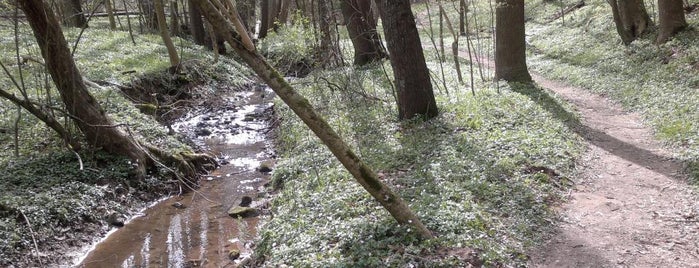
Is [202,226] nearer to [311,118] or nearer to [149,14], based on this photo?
[311,118]

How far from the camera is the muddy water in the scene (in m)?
7.31

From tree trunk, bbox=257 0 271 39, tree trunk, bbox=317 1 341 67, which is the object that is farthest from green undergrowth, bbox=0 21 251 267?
tree trunk, bbox=257 0 271 39

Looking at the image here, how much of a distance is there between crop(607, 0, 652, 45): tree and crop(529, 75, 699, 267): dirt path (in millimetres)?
7804

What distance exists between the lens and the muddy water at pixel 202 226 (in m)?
7.31

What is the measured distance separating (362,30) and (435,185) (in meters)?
11.5

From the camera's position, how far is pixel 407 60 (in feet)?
33.7

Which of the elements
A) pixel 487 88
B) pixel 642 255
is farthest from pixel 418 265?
pixel 487 88

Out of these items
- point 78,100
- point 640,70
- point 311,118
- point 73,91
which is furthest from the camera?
point 640,70

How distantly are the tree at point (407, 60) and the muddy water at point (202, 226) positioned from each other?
3.32 m

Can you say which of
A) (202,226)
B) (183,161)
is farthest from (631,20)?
(202,226)

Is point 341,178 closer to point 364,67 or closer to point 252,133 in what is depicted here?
point 252,133

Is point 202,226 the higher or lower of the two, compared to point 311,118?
lower

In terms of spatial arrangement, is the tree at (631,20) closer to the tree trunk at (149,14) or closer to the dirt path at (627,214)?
the dirt path at (627,214)

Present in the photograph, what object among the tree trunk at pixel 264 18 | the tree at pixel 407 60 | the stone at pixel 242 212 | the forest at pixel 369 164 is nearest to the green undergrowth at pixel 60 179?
the forest at pixel 369 164
